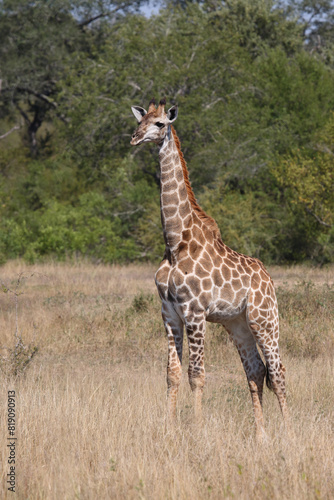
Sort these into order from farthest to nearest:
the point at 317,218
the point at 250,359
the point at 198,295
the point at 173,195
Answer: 1. the point at 317,218
2. the point at 250,359
3. the point at 173,195
4. the point at 198,295

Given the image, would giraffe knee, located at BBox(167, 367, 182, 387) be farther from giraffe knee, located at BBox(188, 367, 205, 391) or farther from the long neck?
the long neck

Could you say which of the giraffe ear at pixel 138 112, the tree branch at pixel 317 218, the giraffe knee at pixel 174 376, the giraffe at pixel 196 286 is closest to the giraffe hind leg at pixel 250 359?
the giraffe at pixel 196 286

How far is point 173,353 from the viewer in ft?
19.8

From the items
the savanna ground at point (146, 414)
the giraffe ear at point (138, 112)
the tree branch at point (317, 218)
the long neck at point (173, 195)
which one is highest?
the giraffe ear at point (138, 112)

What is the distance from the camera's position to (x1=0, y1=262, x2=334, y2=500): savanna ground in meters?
4.46

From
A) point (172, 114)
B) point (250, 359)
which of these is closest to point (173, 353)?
point (250, 359)

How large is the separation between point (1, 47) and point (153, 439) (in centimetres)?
3105

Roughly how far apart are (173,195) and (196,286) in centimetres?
95

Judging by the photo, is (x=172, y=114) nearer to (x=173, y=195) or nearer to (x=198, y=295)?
(x=173, y=195)

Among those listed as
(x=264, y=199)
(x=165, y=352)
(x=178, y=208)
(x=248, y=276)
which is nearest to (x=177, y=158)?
(x=178, y=208)

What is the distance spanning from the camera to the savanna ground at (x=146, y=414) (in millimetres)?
4457

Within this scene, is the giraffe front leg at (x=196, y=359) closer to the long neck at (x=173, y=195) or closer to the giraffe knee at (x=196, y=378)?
the giraffe knee at (x=196, y=378)

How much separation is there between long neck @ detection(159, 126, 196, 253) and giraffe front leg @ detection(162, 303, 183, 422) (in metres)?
0.62

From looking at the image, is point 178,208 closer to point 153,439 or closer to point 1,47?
point 153,439
